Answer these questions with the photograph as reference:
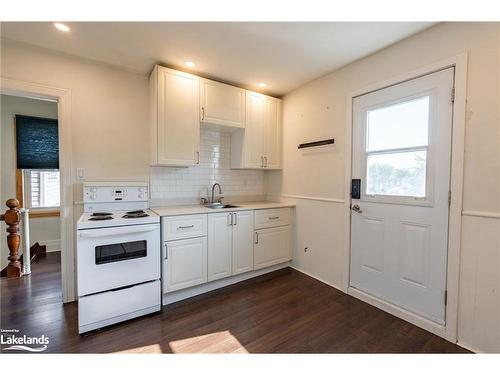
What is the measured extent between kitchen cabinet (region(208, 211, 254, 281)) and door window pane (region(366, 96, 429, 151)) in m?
1.59

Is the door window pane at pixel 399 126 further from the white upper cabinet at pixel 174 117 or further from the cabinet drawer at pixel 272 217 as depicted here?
the white upper cabinet at pixel 174 117

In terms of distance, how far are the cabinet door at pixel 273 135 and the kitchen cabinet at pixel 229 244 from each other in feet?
3.00

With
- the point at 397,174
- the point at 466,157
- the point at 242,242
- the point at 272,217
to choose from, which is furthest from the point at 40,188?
the point at 466,157

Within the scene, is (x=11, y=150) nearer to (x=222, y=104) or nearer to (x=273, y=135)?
(x=222, y=104)

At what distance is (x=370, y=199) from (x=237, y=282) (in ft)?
5.86

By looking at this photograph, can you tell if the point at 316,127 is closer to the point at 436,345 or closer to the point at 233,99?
the point at 233,99

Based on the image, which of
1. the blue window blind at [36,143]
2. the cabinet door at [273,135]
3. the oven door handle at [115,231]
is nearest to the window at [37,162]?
the blue window blind at [36,143]

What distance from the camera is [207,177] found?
3107mm

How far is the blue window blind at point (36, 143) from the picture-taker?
358cm

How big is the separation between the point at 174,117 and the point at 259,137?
1.17 metres

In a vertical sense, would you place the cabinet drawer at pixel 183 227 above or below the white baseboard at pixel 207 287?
above

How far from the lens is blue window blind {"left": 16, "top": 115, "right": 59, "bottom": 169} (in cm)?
358
